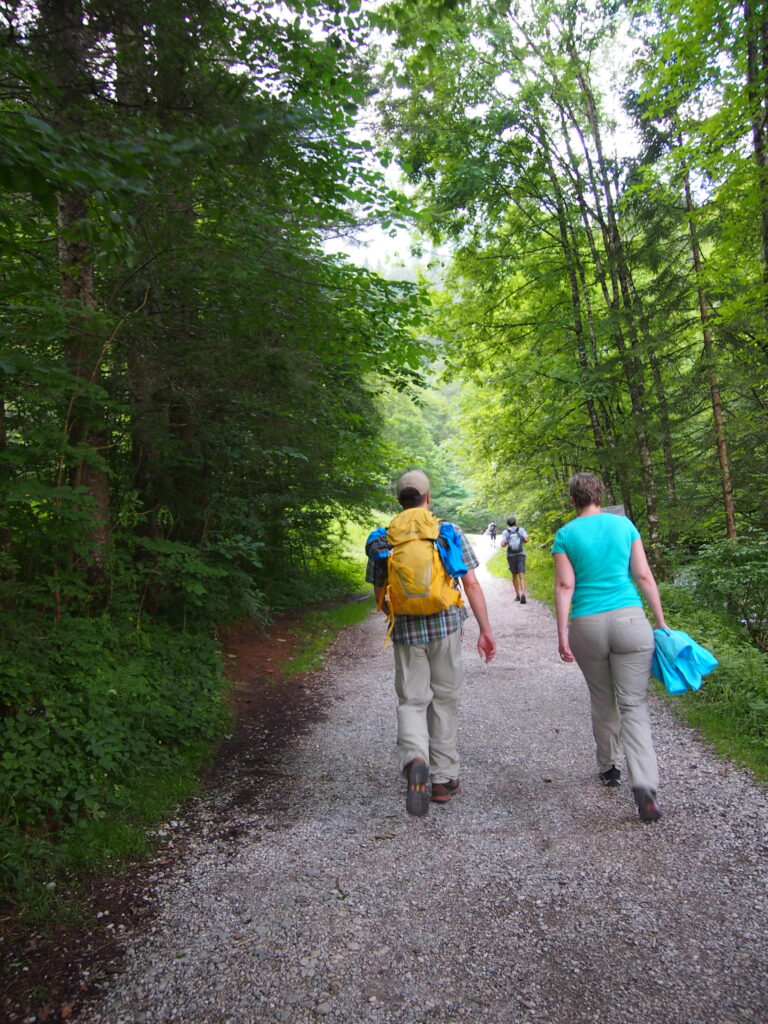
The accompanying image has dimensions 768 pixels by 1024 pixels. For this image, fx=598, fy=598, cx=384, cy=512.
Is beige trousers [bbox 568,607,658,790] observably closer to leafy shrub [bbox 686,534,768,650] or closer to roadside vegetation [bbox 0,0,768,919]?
roadside vegetation [bbox 0,0,768,919]

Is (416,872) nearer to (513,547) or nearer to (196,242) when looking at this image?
(196,242)

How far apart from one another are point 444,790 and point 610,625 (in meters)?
1.56

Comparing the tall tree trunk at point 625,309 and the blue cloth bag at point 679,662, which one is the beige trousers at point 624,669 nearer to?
the blue cloth bag at point 679,662

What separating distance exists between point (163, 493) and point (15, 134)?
194 inches

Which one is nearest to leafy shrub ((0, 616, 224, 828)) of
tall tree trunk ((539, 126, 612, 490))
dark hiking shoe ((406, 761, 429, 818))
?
dark hiking shoe ((406, 761, 429, 818))

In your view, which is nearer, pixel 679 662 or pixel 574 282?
pixel 679 662

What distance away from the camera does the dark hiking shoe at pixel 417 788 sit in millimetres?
3738

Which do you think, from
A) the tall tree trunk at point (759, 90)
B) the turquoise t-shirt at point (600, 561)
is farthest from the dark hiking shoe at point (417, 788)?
the tall tree trunk at point (759, 90)

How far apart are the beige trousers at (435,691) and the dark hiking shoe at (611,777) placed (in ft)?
3.31

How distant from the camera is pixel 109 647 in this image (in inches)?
204

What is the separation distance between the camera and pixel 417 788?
378cm

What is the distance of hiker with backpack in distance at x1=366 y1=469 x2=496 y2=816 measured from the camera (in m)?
3.88

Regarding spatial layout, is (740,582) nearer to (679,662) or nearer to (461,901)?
(679,662)

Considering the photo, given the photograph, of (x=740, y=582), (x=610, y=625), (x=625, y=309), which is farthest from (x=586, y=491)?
(x=625, y=309)
